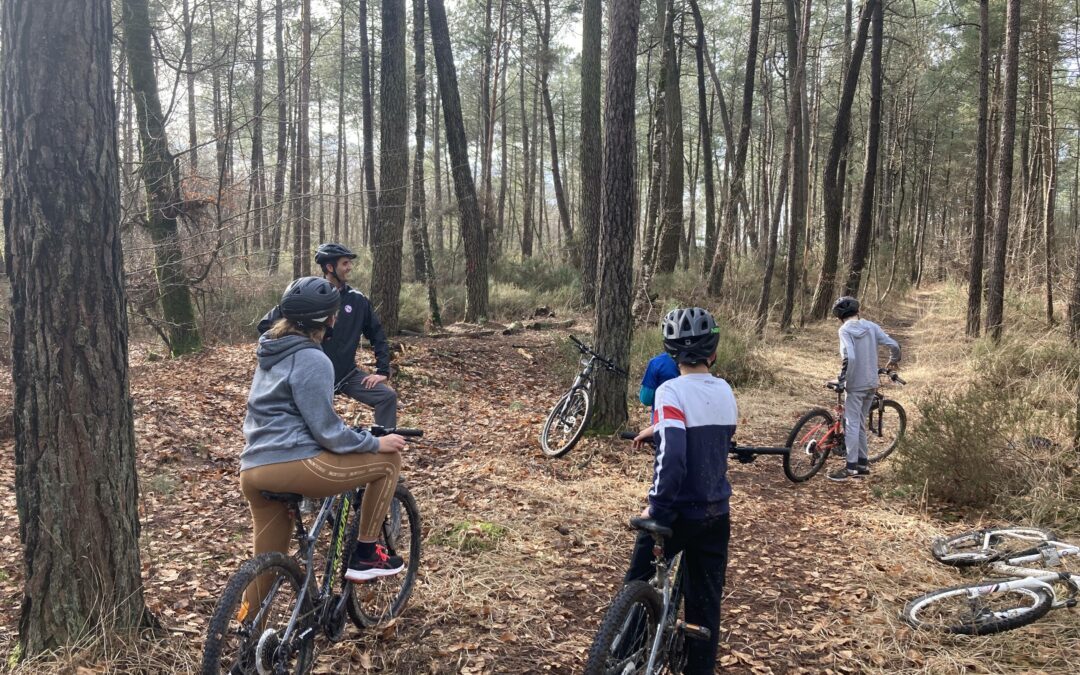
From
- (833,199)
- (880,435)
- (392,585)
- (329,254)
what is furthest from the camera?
(833,199)

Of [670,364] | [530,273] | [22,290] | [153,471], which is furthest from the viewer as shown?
[530,273]

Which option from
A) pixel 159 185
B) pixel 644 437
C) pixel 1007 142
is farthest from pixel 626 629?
pixel 1007 142

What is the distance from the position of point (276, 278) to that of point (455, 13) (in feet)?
48.2

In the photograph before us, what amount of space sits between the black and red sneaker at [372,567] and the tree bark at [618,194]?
14.9 ft

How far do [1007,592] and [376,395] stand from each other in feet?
14.7

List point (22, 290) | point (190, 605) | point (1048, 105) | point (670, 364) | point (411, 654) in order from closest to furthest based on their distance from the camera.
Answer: point (22, 290), point (411, 654), point (190, 605), point (670, 364), point (1048, 105)

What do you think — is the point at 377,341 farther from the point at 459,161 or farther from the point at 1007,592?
the point at 459,161

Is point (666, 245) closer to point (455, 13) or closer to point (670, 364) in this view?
point (455, 13)

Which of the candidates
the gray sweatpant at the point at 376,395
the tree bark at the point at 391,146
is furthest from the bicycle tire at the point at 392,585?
the tree bark at the point at 391,146

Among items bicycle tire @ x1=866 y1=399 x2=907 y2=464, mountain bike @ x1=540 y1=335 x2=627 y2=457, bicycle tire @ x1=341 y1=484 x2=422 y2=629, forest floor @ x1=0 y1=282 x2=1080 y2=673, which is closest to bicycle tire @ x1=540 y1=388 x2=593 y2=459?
mountain bike @ x1=540 y1=335 x2=627 y2=457

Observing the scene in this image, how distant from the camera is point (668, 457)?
2.82 metres

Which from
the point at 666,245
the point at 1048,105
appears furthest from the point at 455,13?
the point at 1048,105

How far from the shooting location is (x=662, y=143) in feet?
42.1

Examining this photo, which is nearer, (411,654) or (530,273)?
(411,654)
